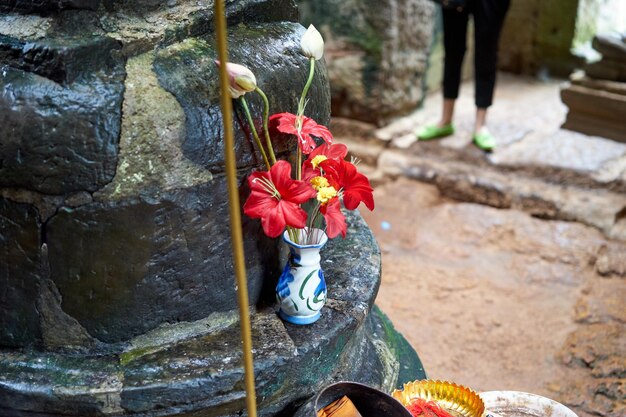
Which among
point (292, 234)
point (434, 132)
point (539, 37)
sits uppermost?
point (292, 234)

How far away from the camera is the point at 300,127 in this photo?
1.79 meters

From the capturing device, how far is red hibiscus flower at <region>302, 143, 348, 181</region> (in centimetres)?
185

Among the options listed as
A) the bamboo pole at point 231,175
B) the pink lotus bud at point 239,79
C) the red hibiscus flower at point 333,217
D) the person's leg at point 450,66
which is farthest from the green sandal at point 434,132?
the bamboo pole at point 231,175

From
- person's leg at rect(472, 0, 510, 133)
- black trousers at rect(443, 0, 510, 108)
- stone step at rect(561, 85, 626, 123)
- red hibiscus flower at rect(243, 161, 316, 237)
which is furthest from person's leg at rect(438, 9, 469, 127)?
red hibiscus flower at rect(243, 161, 316, 237)

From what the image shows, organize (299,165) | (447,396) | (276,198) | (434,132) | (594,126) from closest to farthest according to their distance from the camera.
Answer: (276,198), (299,165), (447,396), (594,126), (434,132)

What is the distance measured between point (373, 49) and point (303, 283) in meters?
2.99

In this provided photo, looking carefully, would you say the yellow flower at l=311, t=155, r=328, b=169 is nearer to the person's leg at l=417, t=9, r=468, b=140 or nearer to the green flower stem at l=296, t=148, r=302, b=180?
the green flower stem at l=296, t=148, r=302, b=180

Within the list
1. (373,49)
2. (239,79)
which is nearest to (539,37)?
(373,49)

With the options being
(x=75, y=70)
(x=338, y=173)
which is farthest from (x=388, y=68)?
(x=75, y=70)

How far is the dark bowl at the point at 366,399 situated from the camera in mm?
1838

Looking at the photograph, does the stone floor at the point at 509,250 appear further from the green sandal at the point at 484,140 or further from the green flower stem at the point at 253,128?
the green flower stem at the point at 253,128

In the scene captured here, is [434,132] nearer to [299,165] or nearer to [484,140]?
[484,140]

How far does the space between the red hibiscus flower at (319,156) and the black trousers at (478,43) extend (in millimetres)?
2681

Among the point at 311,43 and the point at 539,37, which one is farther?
the point at 539,37
